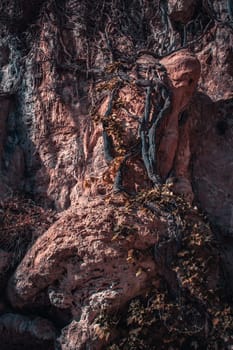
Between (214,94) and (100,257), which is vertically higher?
(214,94)

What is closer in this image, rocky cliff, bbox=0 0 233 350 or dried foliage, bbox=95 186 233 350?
dried foliage, bbox=95 186 233 350

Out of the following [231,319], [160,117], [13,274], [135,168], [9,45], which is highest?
[9,45]

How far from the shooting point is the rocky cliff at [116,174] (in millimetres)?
5832

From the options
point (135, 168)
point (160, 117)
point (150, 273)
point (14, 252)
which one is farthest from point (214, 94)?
point (14, 252)

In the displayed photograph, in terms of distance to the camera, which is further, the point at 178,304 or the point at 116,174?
the point at 116,174

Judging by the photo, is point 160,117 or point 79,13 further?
point 79,13

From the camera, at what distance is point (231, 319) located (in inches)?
227

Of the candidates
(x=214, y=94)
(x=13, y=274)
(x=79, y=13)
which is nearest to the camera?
(x=13, y=274)

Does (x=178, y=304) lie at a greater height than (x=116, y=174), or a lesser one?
lesser

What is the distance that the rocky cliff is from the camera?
5832 millimetres

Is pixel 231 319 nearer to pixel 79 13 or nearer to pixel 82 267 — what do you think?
pixel 82 267

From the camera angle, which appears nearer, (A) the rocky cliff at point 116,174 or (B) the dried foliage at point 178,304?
(B) the dried foliage at point 178,304

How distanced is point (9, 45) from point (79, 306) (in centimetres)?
424

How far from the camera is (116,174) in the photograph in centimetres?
649
